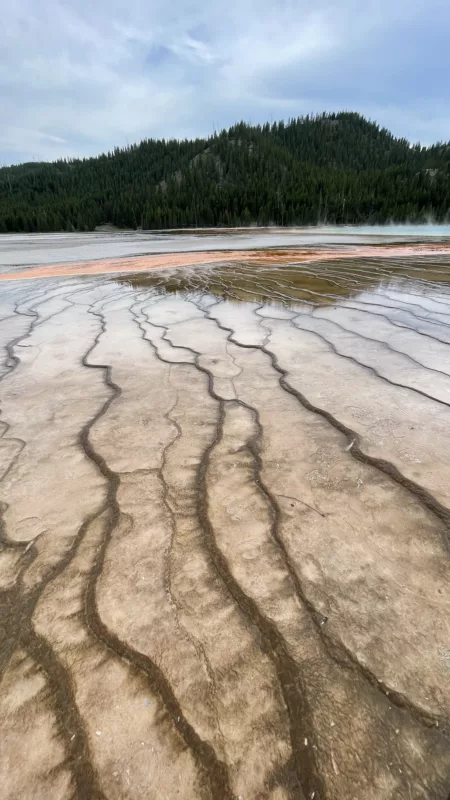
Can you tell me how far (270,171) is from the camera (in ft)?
201

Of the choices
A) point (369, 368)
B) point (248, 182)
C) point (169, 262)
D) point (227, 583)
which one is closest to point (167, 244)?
point (169, 262)

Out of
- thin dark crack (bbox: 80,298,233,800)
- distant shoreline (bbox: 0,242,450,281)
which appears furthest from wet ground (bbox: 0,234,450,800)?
distant shoreline (bbox: 0,242,450,281)

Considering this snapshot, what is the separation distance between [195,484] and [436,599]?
0.93 meters

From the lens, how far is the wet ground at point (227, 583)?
0.81m

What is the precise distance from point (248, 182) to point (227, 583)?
6138cm

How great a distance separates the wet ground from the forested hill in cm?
3621

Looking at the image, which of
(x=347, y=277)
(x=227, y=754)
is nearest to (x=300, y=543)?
(x=227, y=754)

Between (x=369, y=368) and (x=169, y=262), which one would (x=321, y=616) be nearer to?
(x=369, y=368)

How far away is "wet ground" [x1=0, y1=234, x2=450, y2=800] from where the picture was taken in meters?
0.81

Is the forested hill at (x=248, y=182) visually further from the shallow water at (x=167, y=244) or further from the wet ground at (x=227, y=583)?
the wet ground at (x=227, y=583)

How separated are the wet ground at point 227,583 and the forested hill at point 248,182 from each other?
119 feet

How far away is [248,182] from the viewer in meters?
53.5

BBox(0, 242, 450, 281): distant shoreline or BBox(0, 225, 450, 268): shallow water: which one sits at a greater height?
BBox(0, 225, 450, 268): shallow water

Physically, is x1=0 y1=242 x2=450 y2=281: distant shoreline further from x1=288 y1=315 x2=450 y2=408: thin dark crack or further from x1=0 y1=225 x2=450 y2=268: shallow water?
x1=288 y1=315 x2=450 y2=408: thin dark crack
